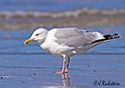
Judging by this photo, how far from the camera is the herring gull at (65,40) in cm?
625

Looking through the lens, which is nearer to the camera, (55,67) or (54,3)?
(55,67)

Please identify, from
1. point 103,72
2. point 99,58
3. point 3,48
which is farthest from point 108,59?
point 3,48

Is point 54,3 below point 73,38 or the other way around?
the other way around

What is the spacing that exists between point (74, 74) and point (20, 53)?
2724mm

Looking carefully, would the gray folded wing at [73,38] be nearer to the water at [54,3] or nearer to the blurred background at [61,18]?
the blurred background at [61,18]

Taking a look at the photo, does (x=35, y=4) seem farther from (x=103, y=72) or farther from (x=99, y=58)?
(x=103, y=72)

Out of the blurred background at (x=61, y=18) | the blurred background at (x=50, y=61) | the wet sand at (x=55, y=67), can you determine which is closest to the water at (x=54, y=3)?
the blurred background at (x=61, y=18)

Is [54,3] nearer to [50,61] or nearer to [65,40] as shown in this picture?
[50,61]

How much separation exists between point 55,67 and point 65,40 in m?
0.79

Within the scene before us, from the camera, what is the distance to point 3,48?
9227mm

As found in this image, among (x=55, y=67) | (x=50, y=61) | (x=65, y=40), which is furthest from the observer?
(x=50, y=61)

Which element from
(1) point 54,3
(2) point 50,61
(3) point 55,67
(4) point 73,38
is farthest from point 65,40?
(1) point 54,3

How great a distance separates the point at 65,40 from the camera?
20.8 feet

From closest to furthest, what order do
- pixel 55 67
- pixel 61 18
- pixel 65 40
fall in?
pixel 65 40 < pixel 55 67 < pixel 61 18
